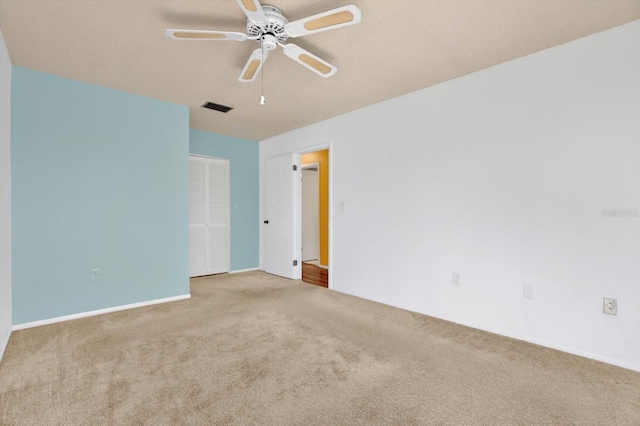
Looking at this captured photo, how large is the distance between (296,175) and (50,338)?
3578mm

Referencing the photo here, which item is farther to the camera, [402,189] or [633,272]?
[402,189]

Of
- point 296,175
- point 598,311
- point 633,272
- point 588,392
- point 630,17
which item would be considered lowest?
point 588,392

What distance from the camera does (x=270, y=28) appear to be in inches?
79.8

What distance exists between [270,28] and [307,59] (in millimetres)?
342

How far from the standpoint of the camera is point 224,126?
16.1ft

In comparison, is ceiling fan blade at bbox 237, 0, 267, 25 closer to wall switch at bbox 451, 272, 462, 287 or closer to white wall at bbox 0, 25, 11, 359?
white wall at bbox 0, 25, 11, 359

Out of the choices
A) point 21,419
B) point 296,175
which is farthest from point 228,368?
point 296,175

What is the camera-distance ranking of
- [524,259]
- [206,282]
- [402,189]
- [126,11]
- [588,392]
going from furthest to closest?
[206,282] → [402,189] → [524,259] → [126,11] → [588,392]

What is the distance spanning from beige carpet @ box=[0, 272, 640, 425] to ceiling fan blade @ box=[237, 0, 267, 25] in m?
2.28

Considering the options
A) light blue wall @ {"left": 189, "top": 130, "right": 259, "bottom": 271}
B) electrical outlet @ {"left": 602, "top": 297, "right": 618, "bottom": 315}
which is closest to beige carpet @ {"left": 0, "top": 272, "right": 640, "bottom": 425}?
electrical outlet @ {"left": 602, "top": 297, "right": 618, "bottom": 315}

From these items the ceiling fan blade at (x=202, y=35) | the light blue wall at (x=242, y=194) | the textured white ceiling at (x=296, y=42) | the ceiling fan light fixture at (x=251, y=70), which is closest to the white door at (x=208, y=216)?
the light blue wall at (x=242, y=194)

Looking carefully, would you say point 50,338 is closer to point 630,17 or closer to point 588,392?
point 588,392

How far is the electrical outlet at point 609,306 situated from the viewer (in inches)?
88.7

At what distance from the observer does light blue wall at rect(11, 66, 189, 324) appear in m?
2.97
